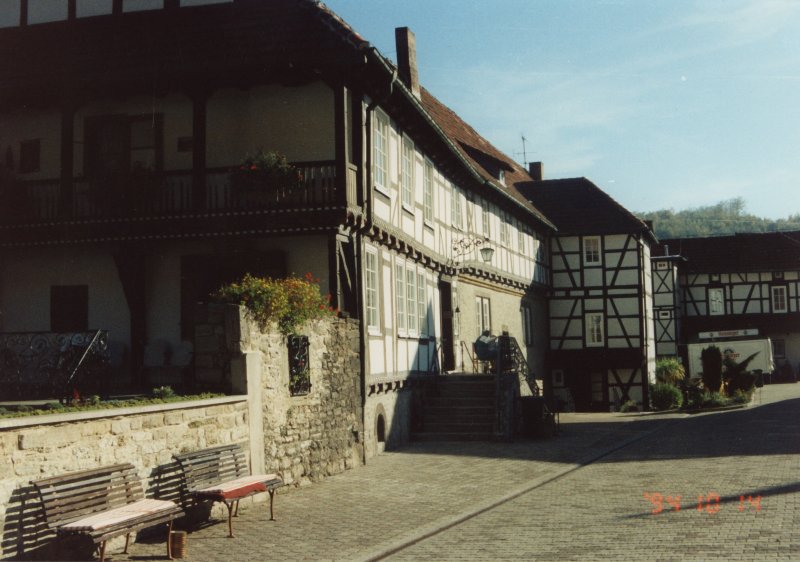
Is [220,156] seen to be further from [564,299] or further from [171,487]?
[564,299]

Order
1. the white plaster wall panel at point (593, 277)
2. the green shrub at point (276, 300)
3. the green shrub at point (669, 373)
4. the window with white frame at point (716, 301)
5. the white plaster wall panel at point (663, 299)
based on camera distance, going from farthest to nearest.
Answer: the window with white frame at point (716, 301)
the white plaster wall panel at point (663, 299)
the green shrub at point (669, 373)
the white plaster wall panel at point (593, 277)
the green shrub at point (276, 300)

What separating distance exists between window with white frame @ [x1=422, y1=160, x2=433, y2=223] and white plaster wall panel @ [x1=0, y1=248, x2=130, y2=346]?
7.99 meters

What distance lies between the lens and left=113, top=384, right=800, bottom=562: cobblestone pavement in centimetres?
927

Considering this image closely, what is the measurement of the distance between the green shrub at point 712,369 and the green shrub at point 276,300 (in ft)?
81.3

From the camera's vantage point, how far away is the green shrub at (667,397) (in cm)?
3644

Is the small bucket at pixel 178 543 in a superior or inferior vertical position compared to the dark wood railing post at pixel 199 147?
inferior

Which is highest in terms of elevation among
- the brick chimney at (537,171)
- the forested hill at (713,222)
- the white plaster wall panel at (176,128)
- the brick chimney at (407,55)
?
the forested hill at (713,222)

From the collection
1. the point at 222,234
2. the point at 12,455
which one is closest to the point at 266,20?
the point at 222,234

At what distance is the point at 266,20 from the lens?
18250 mm

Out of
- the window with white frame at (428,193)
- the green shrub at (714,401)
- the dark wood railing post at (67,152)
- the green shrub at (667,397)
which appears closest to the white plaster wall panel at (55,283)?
the dark wood railing post at (67,152)

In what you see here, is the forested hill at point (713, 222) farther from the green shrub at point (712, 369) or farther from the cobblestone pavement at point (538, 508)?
the cobblestone pavement at point (538, 508)

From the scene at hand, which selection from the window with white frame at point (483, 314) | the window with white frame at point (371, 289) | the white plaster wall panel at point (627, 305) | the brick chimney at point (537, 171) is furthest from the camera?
the brick chimney at point (537, 171)

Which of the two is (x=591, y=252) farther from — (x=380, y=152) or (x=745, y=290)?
(x=745, y=290)

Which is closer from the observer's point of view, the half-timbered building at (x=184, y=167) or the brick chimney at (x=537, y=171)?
the half-timbered building at (x=184, y=167)
